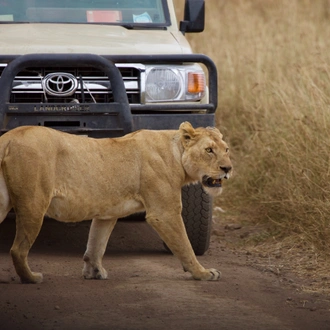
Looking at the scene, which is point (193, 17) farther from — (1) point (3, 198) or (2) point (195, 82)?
(1) point (3, 198)

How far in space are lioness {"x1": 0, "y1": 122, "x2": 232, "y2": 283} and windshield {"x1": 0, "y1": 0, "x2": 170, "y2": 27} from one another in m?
1.72

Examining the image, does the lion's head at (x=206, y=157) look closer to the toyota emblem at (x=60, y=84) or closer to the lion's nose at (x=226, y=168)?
the lion's nose at (x=226, y=168)

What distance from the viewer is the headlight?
19.9 feet

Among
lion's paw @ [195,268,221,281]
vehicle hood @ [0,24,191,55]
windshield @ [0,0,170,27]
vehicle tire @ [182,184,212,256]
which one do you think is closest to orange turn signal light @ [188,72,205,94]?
vehicle hood @ [0,24,191,55]

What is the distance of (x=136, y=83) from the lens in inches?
239

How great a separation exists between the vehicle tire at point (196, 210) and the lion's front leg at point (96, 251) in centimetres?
74

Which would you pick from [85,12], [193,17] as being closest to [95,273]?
[85,12]

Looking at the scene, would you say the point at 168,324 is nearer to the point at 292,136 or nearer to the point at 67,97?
the point at 67,97

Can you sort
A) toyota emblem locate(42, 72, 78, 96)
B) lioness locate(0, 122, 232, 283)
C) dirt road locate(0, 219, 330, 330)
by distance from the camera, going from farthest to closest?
1. toyota emblem locate(42, 72, 78, 96)
2. lioness locate(0, 122, 232, 283)
3. dirt road locate(0, 219, 330, 330)

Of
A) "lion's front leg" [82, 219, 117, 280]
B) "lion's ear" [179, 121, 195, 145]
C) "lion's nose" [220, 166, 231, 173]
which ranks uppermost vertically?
"lion's ear" [179, 121, 195, 145]

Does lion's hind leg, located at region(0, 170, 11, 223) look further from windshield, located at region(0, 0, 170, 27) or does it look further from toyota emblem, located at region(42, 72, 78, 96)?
windshield, located at region(0, 0, 170, 27)

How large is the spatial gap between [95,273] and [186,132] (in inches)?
40.2

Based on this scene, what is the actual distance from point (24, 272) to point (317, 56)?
506cm

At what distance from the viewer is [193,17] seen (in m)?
7.23
